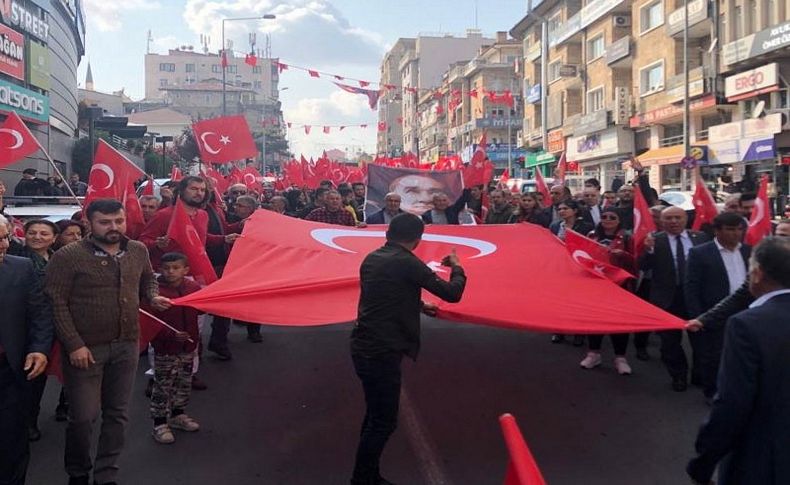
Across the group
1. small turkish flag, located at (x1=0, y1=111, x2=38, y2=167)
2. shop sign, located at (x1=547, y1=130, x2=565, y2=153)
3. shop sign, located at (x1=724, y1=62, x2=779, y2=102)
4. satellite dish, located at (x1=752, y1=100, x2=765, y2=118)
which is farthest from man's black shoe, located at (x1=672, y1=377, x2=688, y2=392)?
shop sign, located at (x1=547, y1=130, x2=565, y2=153)

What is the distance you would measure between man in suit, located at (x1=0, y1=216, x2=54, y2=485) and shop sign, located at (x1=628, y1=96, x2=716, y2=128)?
27.6 meters

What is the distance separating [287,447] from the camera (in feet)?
17.0

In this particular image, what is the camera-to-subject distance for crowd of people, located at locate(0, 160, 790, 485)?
4.02m

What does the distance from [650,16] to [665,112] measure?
546 centimetres

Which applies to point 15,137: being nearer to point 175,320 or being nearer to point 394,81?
point 175,320

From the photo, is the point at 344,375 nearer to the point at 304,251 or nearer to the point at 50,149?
the point at 304,251

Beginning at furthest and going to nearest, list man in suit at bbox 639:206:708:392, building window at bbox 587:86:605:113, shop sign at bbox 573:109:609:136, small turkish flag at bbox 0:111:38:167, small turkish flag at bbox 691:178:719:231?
→ building window at bbox 587:86:605:113, shop sign at bbox 573:109:609:136, small turkish flag at bbox 0:111:38:167, small turkish flag at bbox 691:178:719:231, man in suit at bbox 639:206:708:392

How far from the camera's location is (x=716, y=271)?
18.6 feet

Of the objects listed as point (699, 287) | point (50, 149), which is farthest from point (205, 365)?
point (50, 149)

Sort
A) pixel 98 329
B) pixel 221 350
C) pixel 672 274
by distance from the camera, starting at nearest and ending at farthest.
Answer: pixel 98 329, pixel 672 274, pixel 221 350

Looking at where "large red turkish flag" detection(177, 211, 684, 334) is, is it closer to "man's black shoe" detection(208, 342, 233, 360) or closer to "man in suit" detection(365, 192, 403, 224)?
"man's black shoe" detection(208, 342, 233, 360)

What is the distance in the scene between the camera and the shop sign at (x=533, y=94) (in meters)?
46.6

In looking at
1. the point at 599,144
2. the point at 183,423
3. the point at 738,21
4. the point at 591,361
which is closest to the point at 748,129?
the point at 738,21

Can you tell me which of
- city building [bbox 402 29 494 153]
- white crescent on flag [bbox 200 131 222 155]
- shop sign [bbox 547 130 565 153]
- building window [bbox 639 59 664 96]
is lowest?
white crescent on flag [bbox 200 131 222 155]
